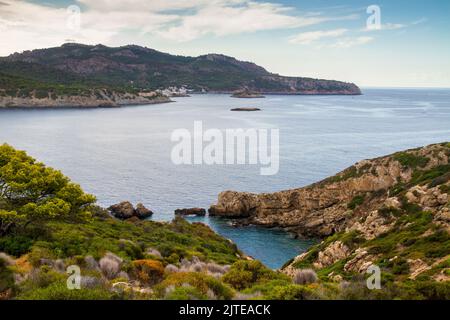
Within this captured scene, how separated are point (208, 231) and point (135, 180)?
33.1 metres

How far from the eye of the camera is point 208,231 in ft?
172

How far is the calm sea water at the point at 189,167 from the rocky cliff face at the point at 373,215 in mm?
4740

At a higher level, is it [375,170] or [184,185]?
[375,170]

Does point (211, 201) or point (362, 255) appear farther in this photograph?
point (211, 201)

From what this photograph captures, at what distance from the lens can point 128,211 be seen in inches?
2441

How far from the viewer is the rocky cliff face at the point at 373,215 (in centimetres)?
2793

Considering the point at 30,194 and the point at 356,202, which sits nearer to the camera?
the point at 30,194

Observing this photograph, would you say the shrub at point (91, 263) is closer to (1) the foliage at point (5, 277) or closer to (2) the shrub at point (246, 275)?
(1) the foliage at point (5, 277)

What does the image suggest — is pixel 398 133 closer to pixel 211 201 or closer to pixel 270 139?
pixel 270 139

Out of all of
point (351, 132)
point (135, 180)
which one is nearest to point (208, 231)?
point (135, 180)

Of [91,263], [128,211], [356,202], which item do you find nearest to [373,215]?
[356,202]

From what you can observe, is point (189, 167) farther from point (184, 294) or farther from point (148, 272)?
point (184, 294)

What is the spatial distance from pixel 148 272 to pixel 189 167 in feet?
247

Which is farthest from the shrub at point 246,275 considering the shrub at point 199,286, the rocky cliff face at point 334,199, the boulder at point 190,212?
the boulder at point 190,212
